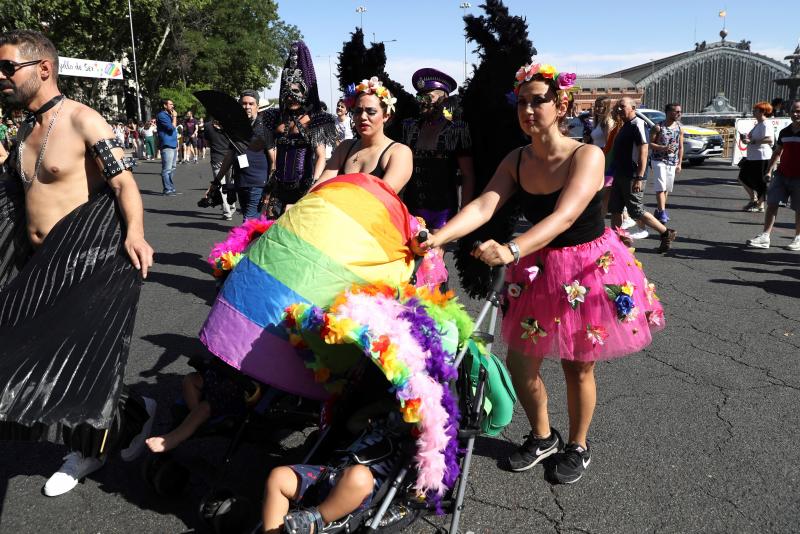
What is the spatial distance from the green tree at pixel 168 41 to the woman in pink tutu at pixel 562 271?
31319mm

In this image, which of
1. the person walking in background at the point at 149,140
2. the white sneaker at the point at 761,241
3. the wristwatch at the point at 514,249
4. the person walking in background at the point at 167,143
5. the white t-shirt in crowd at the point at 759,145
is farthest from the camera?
the person walking in background at the point at 149,140

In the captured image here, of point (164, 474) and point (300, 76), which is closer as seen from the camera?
point (164, 474)

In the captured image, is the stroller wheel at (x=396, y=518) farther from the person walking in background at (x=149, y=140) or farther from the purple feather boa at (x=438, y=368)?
the person walking in background at (x=149, y=140)

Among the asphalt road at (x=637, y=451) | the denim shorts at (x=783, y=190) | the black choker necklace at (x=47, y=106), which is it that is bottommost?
the asphalt road at (x=637, y=451)

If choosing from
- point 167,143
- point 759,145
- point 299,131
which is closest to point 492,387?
point 299,131

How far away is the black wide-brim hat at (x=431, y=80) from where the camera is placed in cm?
452

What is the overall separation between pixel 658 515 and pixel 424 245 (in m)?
1.56

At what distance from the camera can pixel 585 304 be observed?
3.08 meters

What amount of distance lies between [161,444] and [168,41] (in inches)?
1874

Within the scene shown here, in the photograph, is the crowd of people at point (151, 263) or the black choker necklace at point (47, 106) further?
the black choker necklace at point (47, 106)

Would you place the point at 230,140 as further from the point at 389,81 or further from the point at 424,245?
the point at 424,245

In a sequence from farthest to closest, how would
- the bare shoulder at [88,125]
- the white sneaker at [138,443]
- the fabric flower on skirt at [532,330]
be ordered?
1. the white sneaker at [138,443]
2. the fabric flower on skirt at [532,330]
3. the bare shoulder at [88,125]

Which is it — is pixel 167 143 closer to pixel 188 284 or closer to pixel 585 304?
pixel 188 284

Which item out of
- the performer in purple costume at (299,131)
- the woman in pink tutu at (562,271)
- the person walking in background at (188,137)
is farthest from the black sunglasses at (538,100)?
the person walking in background at (188,137)
